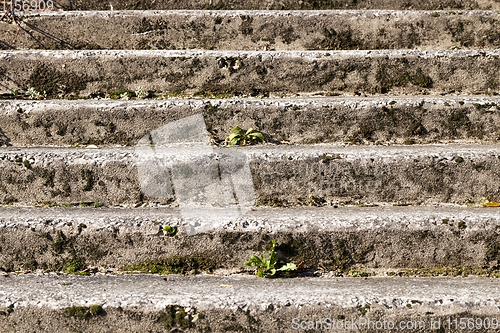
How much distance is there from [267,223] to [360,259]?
671 millimetres

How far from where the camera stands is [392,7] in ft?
11.0

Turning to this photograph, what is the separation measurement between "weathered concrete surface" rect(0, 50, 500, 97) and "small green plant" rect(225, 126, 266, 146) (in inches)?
19.6

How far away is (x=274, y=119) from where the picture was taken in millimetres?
2553

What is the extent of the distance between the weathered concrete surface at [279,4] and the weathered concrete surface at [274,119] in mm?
1369

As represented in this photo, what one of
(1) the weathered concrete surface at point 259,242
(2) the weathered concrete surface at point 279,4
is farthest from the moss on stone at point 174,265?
(2) the weathered concrete surface at point 279,4

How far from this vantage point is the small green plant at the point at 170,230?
6.75 ft

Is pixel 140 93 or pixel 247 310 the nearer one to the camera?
pixel 247 310

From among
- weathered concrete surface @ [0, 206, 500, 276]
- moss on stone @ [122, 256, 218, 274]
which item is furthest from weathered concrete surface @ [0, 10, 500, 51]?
moss on stone @ [122, 256, 218, 274]

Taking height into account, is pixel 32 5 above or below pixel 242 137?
above

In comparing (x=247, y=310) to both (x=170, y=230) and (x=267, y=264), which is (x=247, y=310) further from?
(x=170, y=230)

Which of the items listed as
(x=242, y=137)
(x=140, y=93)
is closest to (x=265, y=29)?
(x=242, y=137)

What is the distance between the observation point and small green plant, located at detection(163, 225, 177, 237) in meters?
2.06

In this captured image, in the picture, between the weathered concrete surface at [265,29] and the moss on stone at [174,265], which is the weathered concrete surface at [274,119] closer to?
the weathered concrete surface at [265,29]

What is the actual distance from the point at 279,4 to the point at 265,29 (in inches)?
20.8
